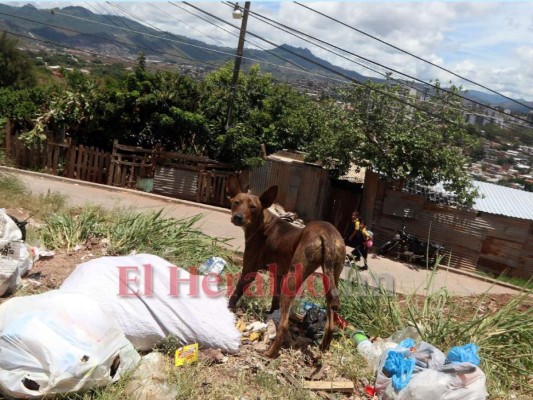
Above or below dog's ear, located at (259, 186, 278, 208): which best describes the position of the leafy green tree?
above

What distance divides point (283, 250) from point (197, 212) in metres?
10.4

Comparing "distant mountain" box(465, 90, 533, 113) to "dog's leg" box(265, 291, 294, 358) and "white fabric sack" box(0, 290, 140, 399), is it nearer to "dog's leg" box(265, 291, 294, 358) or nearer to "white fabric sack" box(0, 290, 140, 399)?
"dog's leg" box(265, 291, 294, 358)

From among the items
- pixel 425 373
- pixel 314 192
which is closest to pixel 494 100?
pixel 314 192

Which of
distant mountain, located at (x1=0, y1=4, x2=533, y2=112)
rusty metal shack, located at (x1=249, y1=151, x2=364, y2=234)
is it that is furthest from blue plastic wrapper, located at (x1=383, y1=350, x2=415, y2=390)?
rusty metal shack, located at (x1=249, y1=151, x2=364, y2=234)

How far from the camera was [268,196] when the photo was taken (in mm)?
4992

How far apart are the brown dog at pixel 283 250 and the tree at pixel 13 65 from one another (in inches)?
1469

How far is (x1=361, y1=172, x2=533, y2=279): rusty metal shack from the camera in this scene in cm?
1512

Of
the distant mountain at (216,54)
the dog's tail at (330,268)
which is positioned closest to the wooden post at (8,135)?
the distant mountain at (216,54)

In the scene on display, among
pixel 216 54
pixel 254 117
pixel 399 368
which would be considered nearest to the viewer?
pixel 399 368

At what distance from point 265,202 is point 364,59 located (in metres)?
7.91

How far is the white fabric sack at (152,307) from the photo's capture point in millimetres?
4059

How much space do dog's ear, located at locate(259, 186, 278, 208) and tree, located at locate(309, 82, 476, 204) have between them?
9.94 meters

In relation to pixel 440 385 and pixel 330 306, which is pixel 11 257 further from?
pixel 440 385

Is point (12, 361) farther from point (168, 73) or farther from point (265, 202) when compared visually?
point (168, 73)
